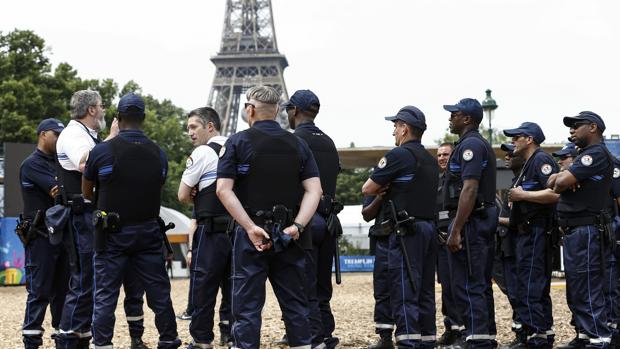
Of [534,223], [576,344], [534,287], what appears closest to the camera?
[534,287]

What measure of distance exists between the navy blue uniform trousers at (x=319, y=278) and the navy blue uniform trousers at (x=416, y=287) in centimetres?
64

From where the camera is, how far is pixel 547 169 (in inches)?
311

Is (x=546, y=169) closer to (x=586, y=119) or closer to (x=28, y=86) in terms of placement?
(x=586, y=119)

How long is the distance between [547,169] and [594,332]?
158cm

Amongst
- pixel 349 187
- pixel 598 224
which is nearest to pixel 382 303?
pixel 598 224

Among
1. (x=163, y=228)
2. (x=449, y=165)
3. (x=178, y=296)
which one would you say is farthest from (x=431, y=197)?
Result: (x=178, y=296)

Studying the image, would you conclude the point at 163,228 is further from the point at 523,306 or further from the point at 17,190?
the point at 17,190

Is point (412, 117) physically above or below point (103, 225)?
above

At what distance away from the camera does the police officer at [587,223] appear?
7.17 metres

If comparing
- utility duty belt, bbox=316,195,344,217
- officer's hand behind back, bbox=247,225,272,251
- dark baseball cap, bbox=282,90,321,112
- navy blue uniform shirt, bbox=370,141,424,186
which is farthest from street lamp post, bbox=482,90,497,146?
officer's hand behind back, bbox=247,225,272,251

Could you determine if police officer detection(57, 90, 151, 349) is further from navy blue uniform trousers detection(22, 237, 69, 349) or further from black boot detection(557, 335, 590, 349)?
black boot detection(557, 335, 590, 349)

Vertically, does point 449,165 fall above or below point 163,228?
above

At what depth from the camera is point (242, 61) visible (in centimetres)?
7125

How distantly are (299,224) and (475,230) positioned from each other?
2.18 m
